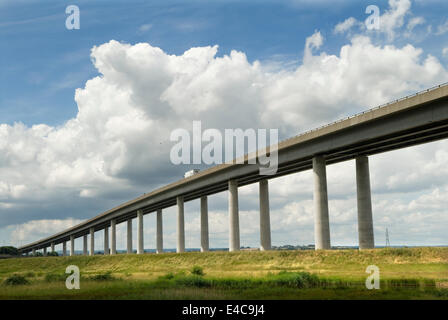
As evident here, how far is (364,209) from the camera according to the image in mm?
56125

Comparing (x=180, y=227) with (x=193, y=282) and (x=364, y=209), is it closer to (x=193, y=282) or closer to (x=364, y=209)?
(x=364, y=209)

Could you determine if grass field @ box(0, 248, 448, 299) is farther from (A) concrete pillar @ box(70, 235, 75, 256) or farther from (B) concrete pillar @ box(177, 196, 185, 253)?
(A) concrete pillar @ box(70, 235, 75, 256)

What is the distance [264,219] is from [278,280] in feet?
153

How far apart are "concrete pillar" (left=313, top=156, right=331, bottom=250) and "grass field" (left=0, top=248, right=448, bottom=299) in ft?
15.2

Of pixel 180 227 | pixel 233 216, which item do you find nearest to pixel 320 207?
pixel 233 216

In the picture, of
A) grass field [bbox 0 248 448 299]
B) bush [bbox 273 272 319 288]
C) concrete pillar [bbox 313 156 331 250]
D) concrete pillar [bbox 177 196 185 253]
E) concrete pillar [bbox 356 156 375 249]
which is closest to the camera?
grass field [bbox 0 248 448 299]

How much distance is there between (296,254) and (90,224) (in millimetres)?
→ 117641

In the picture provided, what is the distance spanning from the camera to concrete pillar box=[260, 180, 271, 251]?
77000mm

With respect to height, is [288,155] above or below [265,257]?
above

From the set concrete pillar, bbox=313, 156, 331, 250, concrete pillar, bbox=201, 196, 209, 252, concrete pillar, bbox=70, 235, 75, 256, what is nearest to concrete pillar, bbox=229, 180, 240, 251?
concrete pillar, bbox=201, 196, 209, 252
